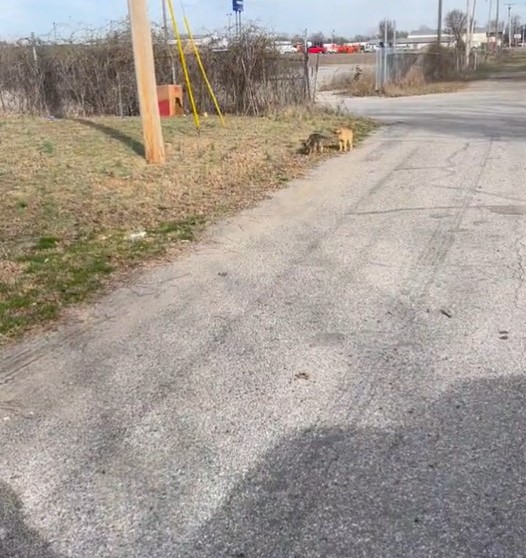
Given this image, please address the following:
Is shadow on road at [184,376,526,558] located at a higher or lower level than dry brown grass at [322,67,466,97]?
higher

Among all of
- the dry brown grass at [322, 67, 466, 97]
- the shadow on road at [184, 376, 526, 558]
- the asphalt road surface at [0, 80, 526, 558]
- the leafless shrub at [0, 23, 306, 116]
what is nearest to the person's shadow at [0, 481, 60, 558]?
the asphalt road surface at [0, 80, 526, 558]

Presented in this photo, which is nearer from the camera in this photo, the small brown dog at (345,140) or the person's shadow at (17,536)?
the person's shadow at (17,536)

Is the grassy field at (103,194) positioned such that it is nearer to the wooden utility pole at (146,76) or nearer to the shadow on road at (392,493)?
the wooden utility pole at (146,76)

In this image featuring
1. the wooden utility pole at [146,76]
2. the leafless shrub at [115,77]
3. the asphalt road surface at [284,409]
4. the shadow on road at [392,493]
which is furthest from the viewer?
the leafless shrub at [115,77]

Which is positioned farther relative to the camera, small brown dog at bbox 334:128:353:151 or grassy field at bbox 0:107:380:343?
small brown dog at bbox 334:128:353:151

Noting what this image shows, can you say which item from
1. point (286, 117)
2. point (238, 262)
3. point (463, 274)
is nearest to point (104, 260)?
point (238, 262)

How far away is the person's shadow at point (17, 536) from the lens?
2.38 meters

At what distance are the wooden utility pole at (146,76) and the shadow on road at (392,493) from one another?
280 inches

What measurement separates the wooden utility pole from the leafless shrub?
25.1 feet

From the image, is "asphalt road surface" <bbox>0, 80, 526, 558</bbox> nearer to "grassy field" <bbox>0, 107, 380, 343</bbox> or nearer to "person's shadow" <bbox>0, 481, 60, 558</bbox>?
"person's shadow" <bbox>0, 481, 60, 558</bbox>

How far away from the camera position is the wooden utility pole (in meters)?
8.79

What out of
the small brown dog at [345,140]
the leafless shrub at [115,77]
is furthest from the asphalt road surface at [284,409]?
the leafless shrub at [115,77]

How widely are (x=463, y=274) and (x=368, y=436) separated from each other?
8.06 ft

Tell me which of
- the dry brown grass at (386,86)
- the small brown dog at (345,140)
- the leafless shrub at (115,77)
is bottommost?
the dry brown grass at (386,86)
